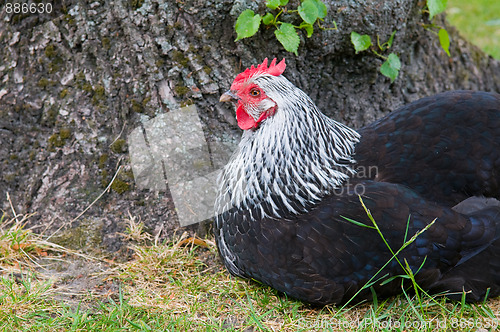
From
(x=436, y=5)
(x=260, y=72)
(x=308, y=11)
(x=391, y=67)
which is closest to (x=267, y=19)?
(x=308, y=11)

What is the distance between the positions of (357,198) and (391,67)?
138 centimetres

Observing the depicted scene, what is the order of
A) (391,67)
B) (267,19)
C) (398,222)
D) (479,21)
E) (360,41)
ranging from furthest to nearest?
(479,21)
(391,67)
(360,41)
(267,19)
(398,222)

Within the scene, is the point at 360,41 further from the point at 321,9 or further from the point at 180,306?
the point at 180,306

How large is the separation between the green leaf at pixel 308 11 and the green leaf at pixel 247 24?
305 millimetres

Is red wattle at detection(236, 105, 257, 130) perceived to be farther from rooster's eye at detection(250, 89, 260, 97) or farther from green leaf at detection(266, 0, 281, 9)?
green leaf at detection(266, 0, 281, 9)

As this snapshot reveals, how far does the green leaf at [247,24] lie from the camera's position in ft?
10.8

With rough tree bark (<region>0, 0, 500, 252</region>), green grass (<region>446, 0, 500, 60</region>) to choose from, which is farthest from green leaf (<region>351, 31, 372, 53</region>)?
green grass (<region>446, 0, 500, 60</region>)

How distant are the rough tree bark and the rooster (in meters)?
0.58

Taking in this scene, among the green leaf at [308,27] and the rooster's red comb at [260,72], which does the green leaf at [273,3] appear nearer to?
the green leaf at [308,27]

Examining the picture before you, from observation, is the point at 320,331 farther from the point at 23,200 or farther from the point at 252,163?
the point at 23,200

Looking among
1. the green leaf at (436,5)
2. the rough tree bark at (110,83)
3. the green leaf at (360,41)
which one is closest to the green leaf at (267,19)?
the rough tree bark at (110,83)

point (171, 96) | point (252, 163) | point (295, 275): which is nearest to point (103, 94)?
point (171, 96)

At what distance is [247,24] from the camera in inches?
130

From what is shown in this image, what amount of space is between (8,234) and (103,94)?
1117mm
